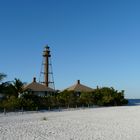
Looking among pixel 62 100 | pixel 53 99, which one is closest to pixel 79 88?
pixel 62 100

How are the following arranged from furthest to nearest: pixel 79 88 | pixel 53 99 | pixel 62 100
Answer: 1. pixel 79 88
2. pixel 62 100
3. pixel 53 99

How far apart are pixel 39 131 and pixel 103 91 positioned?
4068cm

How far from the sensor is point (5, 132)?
56.0 feet

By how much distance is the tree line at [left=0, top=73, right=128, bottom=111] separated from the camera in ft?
127

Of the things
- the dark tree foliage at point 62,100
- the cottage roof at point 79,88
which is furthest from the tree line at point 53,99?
the cottage roof at point 79,88

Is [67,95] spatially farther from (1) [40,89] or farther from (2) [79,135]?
(2) [79,135]

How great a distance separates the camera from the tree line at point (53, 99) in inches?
1526

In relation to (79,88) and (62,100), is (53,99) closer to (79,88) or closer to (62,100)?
(62,100)

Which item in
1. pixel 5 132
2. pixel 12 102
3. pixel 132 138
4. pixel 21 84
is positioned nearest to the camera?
pixel 132 138

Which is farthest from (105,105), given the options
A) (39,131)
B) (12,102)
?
(39,131)

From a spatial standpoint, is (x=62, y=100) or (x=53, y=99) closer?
(x=53, y=99)

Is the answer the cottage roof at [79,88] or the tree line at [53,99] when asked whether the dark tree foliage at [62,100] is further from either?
the cottage roof at [79,88]

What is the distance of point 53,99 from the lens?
149ft

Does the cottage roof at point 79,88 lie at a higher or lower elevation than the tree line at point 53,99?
higher
